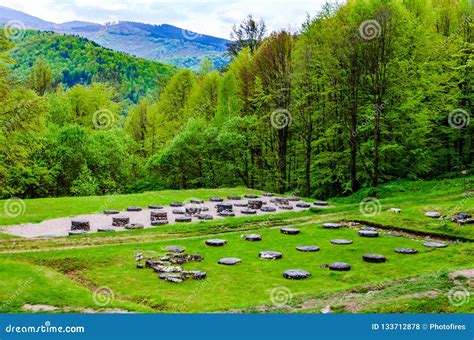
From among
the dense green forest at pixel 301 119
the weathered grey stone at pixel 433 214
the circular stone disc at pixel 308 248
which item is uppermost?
the dense green forest at pixel 301 119

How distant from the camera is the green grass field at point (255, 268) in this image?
49.8 feet

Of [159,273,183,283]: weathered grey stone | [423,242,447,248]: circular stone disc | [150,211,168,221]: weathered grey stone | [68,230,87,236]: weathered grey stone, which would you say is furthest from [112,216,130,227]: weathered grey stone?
[423,242,447,248]: circular stone disc

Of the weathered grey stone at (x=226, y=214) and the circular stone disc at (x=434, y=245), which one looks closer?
the circular stone disc at (x=434, y=245)

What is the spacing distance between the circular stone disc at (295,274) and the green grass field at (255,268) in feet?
0.99

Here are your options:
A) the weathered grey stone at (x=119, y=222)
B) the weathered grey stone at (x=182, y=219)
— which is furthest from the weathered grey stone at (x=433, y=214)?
the weathered grey stone at (x=119, y=222)

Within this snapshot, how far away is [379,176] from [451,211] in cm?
1691

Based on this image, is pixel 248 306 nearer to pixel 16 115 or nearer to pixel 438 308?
pixel 438 308

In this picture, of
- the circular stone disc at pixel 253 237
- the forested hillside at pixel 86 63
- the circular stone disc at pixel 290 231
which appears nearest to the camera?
the circular stone disc at pixel 253 237

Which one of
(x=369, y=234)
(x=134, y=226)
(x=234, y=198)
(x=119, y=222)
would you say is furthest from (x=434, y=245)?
(x=234, y=198)

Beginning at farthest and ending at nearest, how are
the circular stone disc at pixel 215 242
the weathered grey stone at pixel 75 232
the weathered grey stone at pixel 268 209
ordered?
1. the weathered grey stone at pixel 268 209
2. the weathered grey stone at pixel 75 232
3. the circular stone disc at pixel 215 242

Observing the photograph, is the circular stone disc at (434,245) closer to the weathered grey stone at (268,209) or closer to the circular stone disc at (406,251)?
the circular stone disc at (406,251)

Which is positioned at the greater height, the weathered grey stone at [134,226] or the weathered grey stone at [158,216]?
the weathered grey stone at [158,216]

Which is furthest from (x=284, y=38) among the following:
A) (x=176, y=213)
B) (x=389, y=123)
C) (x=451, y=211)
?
(x=451, y=211)

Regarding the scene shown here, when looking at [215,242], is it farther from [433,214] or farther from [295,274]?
[433,214]
